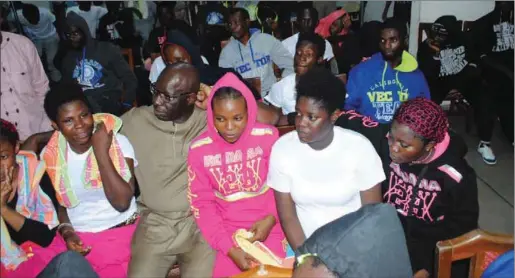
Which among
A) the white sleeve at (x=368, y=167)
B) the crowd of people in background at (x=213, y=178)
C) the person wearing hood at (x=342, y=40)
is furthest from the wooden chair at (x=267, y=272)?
the person wearing hood at (x=342, y=40)

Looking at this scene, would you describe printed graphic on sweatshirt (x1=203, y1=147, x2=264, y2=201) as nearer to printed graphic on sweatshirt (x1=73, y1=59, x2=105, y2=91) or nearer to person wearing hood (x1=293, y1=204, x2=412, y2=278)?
person wearing hood (x1=293, y1=204, x2=412, y2=278)

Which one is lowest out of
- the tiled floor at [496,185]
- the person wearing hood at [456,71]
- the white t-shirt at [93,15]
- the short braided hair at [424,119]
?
the tiled floor at [496,185]

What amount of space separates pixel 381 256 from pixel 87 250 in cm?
155

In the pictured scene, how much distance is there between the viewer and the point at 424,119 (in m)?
2.14

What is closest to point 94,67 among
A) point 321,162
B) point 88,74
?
point 88,74

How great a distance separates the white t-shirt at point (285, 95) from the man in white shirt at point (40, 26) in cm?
394

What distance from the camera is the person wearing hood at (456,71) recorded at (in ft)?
15.8

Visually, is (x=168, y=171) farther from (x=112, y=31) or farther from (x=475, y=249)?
(x=112, y=31)

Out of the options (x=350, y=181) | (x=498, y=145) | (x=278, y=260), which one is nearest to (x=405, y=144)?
(x=350, y=181)

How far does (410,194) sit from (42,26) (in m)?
5.77

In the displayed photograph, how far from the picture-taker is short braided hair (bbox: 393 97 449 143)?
2135 millimetres

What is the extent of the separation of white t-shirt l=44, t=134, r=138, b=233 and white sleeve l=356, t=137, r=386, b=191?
1124mm

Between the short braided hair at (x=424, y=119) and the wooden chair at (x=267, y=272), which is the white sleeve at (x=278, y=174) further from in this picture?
the wooden chair at (x=267, y=272)

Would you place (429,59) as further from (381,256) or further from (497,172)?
(381,256)
